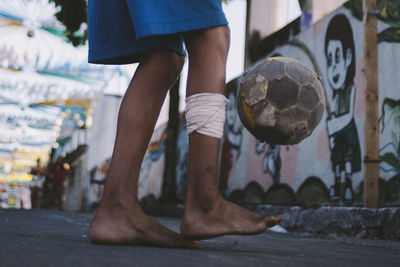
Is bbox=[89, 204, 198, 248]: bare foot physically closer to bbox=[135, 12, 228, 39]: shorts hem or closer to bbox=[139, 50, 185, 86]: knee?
bbox=[139, 50, 185, 86]: knee

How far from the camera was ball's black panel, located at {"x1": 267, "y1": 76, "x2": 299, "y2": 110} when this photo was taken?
204 cm

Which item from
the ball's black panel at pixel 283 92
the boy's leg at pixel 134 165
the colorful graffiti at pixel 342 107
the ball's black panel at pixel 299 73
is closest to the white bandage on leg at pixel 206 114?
the boy's leg at pixel 134 165

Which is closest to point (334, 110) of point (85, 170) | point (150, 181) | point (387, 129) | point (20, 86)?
point (387, 129)

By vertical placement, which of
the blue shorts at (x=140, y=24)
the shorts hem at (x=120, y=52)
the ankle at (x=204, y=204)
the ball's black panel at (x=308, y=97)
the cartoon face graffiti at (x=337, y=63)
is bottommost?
the ankle at (x=204, y=204)

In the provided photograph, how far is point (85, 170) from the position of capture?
91.2 ft

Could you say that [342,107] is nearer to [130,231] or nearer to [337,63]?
[337,63]

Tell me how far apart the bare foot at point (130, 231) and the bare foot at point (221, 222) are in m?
0.09

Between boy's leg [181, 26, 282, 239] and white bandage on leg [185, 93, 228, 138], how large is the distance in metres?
0.02

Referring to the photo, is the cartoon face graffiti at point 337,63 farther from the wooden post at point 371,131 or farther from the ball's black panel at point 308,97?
the ball's black panel at point 308,97

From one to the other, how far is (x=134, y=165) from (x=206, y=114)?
1.10 ft

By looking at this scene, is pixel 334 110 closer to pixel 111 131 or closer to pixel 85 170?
pixel 111 131

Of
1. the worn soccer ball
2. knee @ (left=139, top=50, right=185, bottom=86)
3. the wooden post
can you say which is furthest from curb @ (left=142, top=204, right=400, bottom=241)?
knee @ (left=139, top=50, right=185, bottom=86)

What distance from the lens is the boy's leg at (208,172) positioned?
1.62 meters

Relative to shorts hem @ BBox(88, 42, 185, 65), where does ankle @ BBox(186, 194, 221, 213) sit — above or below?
below
